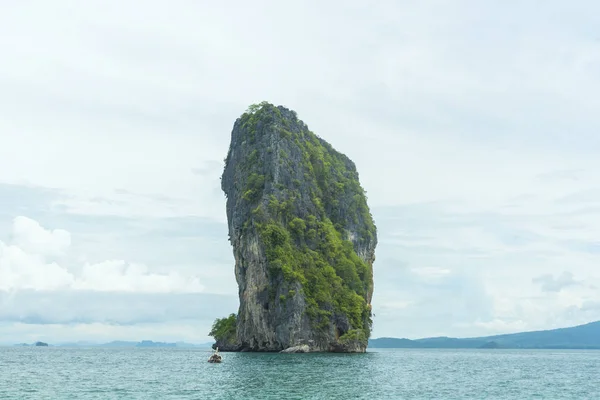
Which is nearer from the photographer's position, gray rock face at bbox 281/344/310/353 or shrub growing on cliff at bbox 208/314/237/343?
gray rock face at bbox 281/344/310/353

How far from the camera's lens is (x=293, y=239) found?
9462 cm

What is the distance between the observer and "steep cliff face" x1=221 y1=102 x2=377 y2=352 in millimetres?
86938

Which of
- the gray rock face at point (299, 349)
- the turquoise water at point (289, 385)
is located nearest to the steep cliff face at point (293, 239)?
the gray rock face at point (299, 349)

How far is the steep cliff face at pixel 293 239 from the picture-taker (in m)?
86.9

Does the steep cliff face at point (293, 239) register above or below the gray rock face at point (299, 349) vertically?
above

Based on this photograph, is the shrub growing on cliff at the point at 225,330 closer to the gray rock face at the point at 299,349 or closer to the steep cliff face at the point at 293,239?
the steep cliff face at the point at 293,239

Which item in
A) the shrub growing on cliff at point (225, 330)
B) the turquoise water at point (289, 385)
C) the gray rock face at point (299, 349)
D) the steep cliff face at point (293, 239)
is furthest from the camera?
the shrub growing on cliff at point (225, 330)

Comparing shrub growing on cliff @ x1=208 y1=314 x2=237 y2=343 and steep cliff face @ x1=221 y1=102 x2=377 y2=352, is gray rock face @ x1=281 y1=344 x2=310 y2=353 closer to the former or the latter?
steep cliff face @ x1=221 y1=102 x2=377 y2=352

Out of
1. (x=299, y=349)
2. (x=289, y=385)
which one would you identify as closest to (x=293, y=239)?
(x=299, y=349)

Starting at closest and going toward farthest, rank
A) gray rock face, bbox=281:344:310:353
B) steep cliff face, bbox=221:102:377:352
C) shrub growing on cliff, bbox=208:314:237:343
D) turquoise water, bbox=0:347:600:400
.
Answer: turquoise water, bbox=0:347:600:400, gray rock face, bbox=281:344:310:353, steep cliff face, bbox=221:102:377:352, shrub growing on cliff, bbox=208:314:237:343

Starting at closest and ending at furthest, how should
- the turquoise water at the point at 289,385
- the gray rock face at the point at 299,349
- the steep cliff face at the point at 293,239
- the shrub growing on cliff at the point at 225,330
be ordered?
the turquoise water at the point at 289,385
the gray rock face at the point at 299,349
the steep cliff face at the point at 293,239
the shrub growing on cliff at the point at 225,330

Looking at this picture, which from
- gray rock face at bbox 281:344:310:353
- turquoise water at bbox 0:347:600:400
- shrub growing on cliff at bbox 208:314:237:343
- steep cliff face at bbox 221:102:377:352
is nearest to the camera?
turquoise water at bbox 0:347:600:400

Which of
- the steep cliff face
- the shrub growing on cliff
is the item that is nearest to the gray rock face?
the steep cliff face

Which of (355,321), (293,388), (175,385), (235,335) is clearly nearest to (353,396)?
(293,388)
